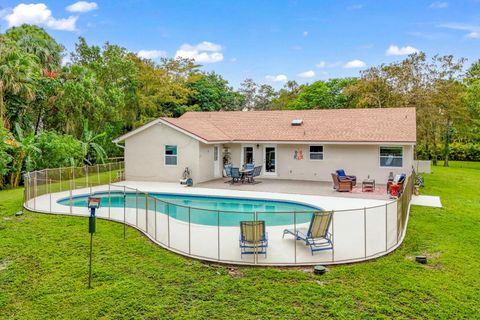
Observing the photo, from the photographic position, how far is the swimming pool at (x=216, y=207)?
9.46 m

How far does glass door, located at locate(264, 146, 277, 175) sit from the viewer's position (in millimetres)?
23302

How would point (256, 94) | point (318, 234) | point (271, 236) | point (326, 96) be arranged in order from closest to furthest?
point (318, 234) → point (271, 236) → point (326, 96) → point (256, 94)

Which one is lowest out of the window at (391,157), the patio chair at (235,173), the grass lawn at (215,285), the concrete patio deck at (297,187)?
the grass lawn at (215,285)

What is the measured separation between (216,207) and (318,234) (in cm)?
767

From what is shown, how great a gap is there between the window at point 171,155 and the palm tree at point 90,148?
6.45m

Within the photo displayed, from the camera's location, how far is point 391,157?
2038 cm

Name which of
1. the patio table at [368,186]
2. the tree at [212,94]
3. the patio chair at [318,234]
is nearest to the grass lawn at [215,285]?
the patio chair at [318,234]

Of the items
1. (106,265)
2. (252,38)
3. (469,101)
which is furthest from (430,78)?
(106,265)

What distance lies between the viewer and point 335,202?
15461mm

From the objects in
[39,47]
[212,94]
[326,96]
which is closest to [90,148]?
[39,47]

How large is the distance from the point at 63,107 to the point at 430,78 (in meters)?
32.1

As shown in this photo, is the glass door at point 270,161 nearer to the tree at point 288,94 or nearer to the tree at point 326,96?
the tree at point 326,96

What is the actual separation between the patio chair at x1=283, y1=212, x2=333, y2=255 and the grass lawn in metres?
1.11

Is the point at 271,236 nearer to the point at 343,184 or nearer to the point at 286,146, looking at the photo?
the point at 343,184
